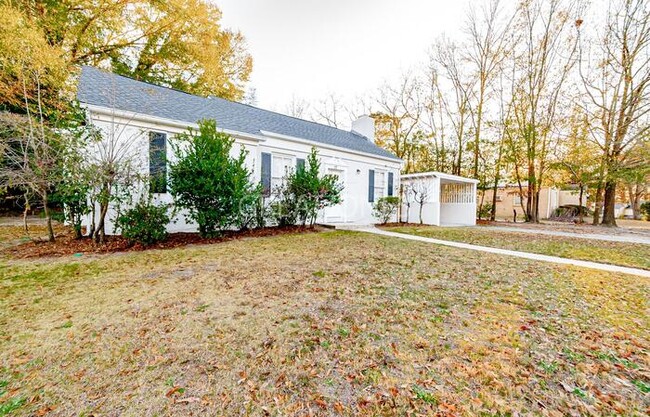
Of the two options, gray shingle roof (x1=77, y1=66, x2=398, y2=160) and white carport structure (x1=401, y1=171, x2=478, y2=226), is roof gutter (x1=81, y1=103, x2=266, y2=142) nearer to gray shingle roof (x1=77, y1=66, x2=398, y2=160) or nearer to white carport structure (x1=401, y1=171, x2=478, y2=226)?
gray shingle roof (x1=77, y1=66, x2=398, y2=160)

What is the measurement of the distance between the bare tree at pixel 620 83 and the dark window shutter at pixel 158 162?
18.5 metres

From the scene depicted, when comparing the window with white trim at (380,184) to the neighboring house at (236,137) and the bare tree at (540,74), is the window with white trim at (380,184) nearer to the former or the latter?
the neighboring house at (236,137)

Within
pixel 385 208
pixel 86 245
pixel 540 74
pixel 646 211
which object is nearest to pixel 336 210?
pixel 385 208

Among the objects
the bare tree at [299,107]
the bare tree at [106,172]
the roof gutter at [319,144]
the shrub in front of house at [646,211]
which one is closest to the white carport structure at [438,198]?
the roof gutter at [319,144]

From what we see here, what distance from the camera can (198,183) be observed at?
670 cm

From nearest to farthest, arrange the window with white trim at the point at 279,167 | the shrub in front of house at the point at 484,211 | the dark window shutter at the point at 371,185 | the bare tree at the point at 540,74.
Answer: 1. the window with white trim at the point at 279,167
2. the dark window shutter at the point at 371,185
3. the bare tree at the point at 540,74
4. the shrub in front of house at the point at 484,211

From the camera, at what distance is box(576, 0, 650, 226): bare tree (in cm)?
1209

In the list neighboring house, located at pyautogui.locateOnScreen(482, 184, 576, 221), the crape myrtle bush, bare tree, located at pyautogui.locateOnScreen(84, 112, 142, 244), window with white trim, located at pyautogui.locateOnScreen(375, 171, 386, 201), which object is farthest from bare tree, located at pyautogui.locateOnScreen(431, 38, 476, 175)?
bare tree, located at pyautogui.locateOnScreen(84, 112, 142, 244)

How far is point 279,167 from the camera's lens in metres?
10.3

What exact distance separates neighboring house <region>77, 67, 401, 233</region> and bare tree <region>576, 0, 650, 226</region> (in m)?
10.1

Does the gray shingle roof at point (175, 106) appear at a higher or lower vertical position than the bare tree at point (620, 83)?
lower

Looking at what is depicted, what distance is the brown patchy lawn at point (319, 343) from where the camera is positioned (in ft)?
5.79

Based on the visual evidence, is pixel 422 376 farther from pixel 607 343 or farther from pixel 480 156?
pixel 480 156

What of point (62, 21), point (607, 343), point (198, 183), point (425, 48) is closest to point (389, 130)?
point (425, 48)
